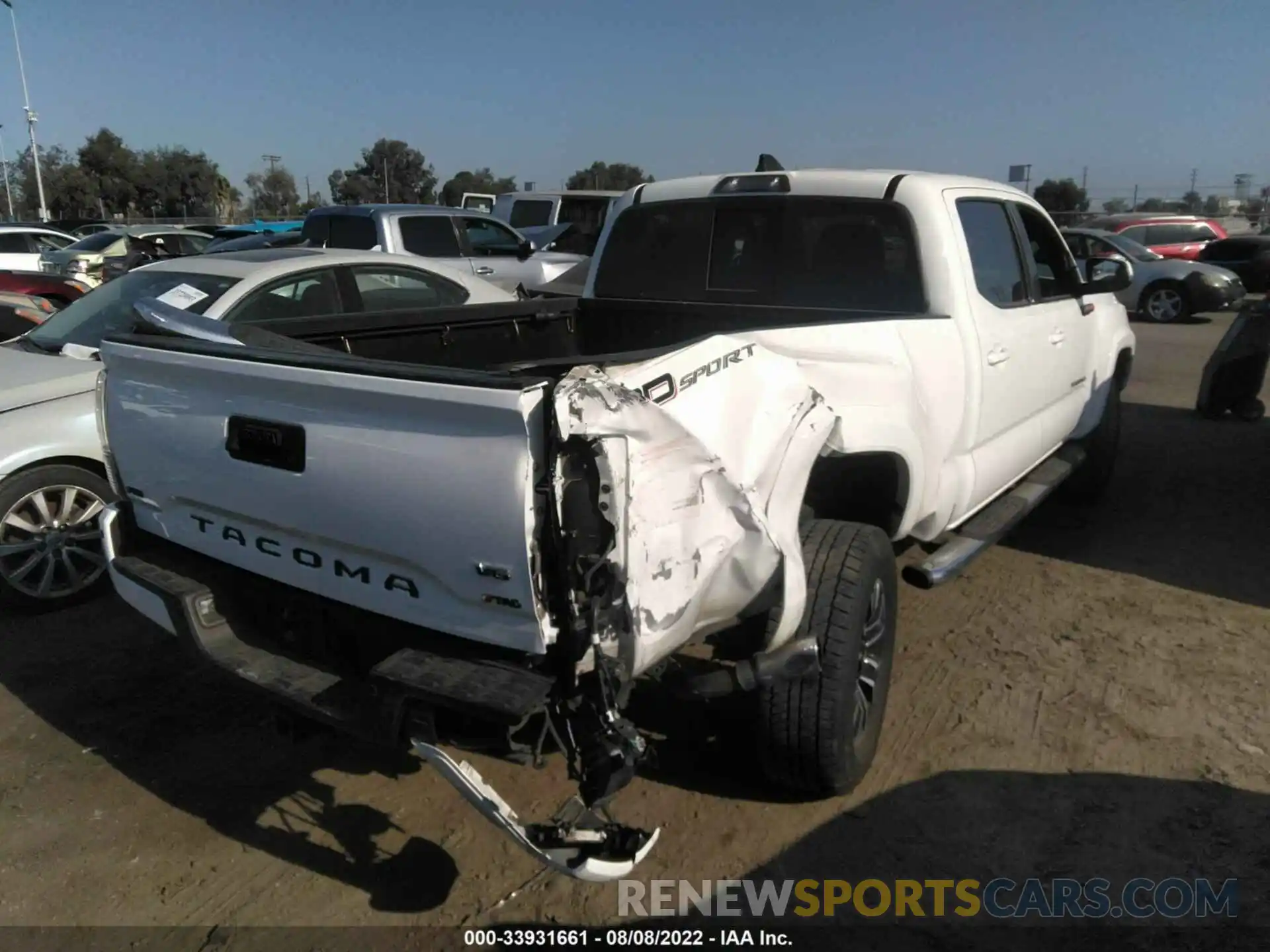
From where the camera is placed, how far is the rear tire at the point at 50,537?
4629 mm

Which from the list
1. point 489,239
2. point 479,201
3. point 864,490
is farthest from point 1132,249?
point 864,490

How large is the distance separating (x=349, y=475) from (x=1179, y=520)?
19.0ft

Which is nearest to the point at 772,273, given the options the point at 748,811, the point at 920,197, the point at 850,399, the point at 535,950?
the point at 920,197

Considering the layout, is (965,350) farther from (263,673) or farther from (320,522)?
(263,673)

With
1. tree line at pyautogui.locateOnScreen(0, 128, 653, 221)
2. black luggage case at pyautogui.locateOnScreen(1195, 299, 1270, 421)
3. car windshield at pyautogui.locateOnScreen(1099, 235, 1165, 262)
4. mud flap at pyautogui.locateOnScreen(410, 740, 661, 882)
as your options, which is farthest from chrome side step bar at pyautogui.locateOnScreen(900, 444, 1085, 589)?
tree line at pyautogui.locateOnScreen(0, 128, 653, 221)

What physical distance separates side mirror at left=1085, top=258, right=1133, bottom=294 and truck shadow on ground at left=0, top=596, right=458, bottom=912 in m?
4.37

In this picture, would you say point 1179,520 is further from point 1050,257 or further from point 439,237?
point 439,237

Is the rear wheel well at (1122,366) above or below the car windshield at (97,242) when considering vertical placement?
below

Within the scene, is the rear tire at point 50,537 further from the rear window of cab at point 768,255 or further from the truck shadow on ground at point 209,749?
the rear window of cab at point 768,255

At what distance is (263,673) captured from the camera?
271 cm

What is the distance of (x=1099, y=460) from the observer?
20.7ft

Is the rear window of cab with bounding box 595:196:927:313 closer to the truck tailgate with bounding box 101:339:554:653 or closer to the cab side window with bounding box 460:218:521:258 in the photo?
the truck tailgate with bounding box 101:339:554:653

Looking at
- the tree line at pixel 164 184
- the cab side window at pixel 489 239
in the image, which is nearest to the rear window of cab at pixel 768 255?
the cab side window at pixel 489 239

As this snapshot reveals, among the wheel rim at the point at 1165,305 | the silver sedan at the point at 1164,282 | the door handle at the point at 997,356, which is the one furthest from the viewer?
the wheel rim at the point at 1165,305
